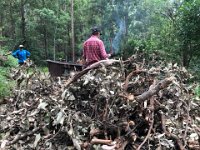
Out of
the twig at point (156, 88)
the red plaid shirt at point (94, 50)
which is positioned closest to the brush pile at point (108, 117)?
the twig at point (156, 88)

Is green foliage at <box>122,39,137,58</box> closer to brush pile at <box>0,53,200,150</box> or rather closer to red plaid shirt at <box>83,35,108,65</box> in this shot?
red plaid shirt at <box>83,35,108,65</box>

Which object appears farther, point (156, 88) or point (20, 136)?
point (20, 136)

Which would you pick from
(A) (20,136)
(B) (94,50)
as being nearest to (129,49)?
(B) (94,50)

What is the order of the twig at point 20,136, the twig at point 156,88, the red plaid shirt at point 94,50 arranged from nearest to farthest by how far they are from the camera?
1. the twig at point 156,88
2. the twig at point 20,136
3. the red plaid shirt at point 94,50

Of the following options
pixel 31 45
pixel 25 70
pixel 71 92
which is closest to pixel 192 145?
pixel 71 92

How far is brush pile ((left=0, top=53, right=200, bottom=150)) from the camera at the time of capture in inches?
98.5

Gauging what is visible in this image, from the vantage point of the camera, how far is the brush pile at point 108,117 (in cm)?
250

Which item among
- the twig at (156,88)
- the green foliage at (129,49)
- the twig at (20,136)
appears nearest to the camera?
the twig at (156,88)

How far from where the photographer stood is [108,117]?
261 cm

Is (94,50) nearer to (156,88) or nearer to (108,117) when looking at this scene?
(108,117)

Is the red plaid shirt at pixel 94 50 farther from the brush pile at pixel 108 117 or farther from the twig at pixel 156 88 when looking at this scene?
the twig at pixel 156 88

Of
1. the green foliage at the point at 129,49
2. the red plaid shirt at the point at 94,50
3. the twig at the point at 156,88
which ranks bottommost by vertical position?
the twig at the point at 156,88

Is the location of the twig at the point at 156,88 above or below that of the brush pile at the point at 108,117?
above

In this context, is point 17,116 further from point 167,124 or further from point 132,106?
point 167,124
